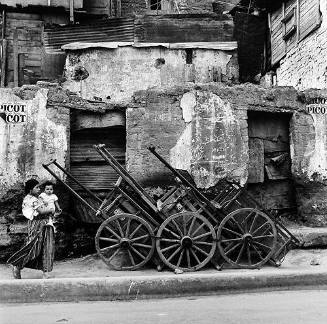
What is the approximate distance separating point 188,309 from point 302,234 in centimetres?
366

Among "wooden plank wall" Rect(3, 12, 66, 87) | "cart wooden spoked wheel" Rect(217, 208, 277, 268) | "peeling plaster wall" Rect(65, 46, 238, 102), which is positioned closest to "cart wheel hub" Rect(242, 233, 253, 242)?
"cart wooden spoked wheel" Rect(217, 208, 277, 268)

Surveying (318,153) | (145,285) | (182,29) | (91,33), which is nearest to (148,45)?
(182,29)

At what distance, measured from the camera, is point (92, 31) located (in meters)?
12.7

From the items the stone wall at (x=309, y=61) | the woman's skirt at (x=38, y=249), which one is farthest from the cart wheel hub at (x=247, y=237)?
the stone wall at (x=309, y=61)

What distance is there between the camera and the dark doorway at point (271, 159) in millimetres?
9062

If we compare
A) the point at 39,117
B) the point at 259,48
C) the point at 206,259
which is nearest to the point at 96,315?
the point at 206,259

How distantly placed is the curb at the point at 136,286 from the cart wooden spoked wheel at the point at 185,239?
99 centimetres

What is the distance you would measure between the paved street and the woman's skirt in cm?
97

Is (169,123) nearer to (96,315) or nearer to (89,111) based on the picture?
(89,111)

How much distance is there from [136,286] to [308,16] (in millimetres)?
9277

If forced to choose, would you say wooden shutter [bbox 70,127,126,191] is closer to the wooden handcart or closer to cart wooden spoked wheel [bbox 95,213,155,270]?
the wooden handcart

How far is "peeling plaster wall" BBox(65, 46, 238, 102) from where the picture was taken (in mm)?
12383

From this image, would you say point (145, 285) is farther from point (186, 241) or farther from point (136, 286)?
point (186, 241)

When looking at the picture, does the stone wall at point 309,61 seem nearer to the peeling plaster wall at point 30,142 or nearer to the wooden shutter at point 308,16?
the wooden shutter at point 308,16
